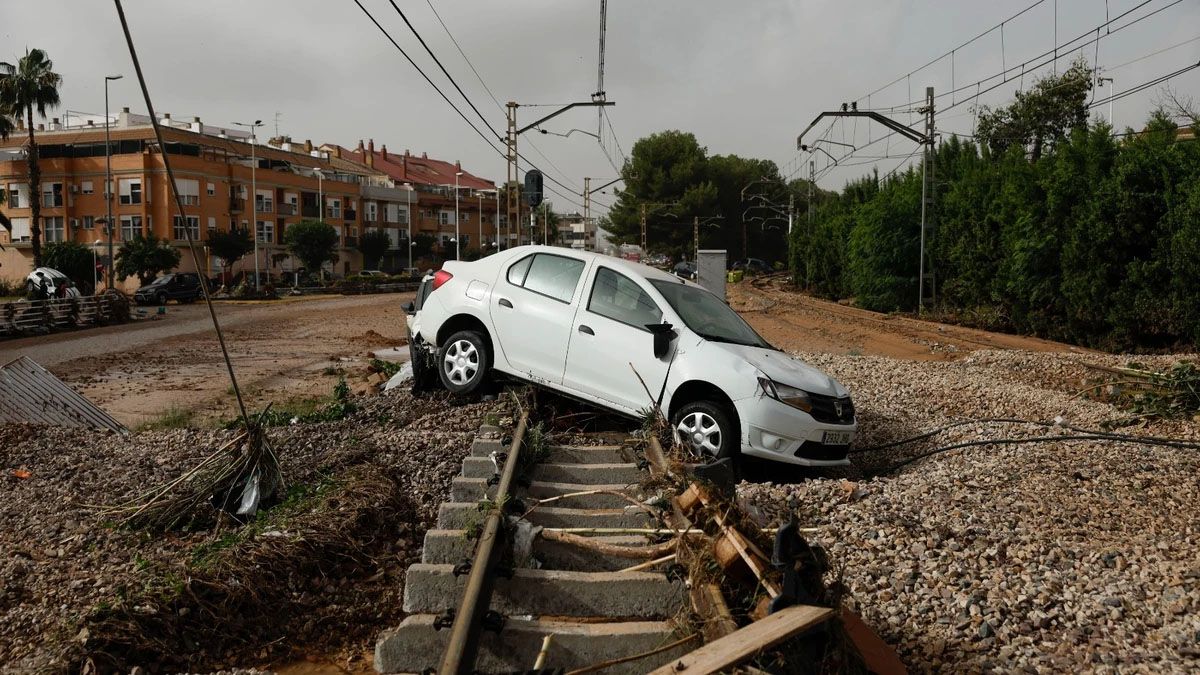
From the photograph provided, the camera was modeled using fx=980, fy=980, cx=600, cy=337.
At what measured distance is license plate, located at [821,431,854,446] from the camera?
8.30m

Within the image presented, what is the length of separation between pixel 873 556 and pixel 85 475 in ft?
21.2

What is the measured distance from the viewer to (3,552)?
6434mm

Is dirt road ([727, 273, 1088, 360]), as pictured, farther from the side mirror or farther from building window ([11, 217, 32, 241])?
building window ([11, 217, 32, 241])

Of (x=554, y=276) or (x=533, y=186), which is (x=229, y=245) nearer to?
(x=533, y=186)

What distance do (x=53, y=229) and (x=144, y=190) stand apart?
32.4 ft

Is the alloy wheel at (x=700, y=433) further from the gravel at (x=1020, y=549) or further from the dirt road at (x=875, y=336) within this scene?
the dirt road at (x=875, y=336)

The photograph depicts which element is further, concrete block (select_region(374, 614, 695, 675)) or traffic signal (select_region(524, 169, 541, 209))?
traffic signal (select_region(524, 169, 541, 209))

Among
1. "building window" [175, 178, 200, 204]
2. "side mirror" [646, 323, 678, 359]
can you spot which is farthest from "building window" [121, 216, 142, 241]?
"side mirror" [646, 323, 678, 359]

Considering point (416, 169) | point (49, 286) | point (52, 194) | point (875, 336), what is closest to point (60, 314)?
point (49, 286)

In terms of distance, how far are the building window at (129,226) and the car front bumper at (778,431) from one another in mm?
73432

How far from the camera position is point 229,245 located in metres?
68.6

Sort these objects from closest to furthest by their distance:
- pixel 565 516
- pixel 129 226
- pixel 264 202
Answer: pixel 565 516
pixel 129 226
pixel 264 202

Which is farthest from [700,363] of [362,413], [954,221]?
[954,221]

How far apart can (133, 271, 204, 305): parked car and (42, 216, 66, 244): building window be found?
3248cm
